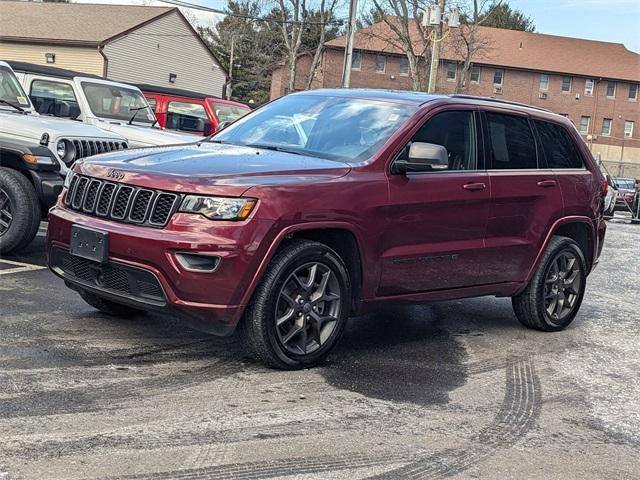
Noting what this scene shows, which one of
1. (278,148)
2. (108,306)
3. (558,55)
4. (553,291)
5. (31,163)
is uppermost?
(558,55)

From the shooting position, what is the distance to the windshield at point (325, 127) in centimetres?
592

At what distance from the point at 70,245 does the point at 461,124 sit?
2.98 metres

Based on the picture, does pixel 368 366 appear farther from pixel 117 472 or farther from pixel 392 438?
pixel 117 472

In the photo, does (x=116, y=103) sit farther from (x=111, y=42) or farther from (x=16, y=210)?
(x=111, y=42)

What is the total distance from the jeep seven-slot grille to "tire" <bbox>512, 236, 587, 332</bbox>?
11.1 feet

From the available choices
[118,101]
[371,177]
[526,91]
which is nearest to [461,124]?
[371,177]

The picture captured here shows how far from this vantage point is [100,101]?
12.0 metres

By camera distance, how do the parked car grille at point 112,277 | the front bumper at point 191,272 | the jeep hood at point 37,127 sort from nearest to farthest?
the front bumper at point 191,272
the parked car grille at point 112,277
the jeep hood at point 37,127

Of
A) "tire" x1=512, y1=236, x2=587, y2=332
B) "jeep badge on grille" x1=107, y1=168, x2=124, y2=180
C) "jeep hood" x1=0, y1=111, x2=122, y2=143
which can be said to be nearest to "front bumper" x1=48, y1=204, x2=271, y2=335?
"jeep badge on grille" x1=107, y1=168, x2=124, y2=180

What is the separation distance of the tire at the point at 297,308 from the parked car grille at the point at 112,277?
1.88 ft

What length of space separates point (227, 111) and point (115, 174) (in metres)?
11.1

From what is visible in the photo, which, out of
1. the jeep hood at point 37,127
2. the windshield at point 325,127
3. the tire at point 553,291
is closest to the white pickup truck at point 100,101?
the jeep hood at point 37,127

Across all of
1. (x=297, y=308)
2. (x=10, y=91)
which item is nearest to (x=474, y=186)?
(x=297, y=308)

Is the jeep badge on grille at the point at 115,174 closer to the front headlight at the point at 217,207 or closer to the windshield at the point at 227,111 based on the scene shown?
the front headlight at the point at 217,207
